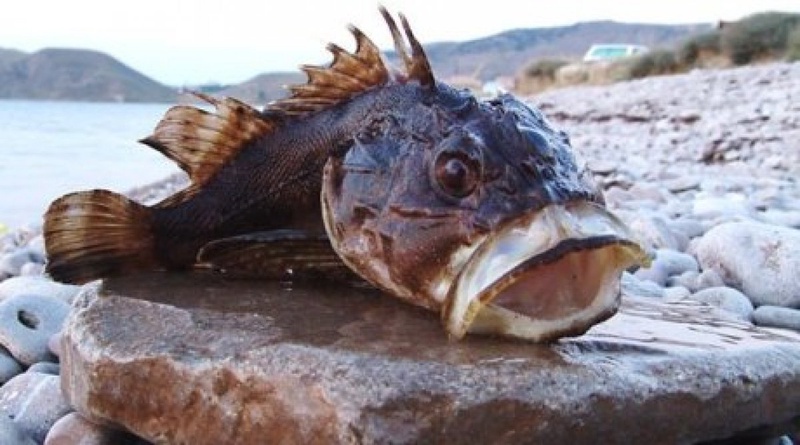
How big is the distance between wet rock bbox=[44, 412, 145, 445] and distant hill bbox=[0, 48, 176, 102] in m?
43.6

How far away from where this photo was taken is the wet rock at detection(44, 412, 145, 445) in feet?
8.30

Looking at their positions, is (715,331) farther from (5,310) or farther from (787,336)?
(5,310)

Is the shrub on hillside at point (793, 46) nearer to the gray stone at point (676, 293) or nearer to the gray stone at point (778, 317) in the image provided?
the gray stone at point (676, 293)

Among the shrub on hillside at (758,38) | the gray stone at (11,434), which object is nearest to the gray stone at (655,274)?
the gray stone at (11,434)

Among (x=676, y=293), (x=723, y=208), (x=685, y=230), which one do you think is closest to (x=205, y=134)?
(x=676, y=293)

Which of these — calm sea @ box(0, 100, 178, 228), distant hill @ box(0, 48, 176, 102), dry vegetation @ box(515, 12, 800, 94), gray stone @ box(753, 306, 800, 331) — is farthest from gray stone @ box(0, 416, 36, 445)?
distant hill @ box(0, 48, 176, 102)

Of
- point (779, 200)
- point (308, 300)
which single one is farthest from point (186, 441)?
point (779, 200)

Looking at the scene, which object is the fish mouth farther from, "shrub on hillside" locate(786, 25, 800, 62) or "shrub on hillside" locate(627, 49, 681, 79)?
"shrub on hillside" locate(627, 49, 681, 79)

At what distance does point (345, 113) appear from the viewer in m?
2.75

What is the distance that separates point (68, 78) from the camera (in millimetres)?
44312

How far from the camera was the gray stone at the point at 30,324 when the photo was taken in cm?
336

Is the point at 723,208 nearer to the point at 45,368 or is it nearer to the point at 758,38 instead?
the point at 45,368

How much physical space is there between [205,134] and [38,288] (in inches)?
58.2

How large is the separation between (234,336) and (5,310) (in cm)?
153
